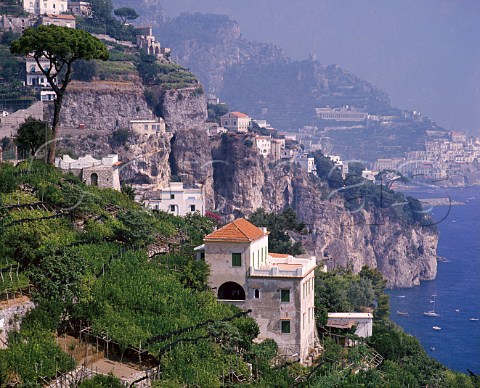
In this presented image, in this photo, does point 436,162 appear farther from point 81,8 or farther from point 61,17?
point 61,17

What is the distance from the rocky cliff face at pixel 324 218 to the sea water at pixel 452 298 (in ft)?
10.7

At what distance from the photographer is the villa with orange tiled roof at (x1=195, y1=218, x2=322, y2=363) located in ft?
86.0

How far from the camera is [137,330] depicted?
76.2 ft

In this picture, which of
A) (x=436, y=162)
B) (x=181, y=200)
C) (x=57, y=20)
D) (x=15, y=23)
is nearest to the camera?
(x=181, y=200)

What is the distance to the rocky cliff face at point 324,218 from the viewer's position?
9069 cm

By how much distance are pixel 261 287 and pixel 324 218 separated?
80404mm

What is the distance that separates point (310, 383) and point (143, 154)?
53.4m

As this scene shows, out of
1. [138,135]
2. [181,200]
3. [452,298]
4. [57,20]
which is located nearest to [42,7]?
[57,20]

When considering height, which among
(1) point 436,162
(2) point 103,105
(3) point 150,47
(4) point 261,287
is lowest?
(1) point 436,162

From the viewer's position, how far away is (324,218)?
106 m

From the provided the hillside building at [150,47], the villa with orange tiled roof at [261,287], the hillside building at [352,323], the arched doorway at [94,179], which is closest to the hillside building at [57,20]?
the hillside building at [150,47]

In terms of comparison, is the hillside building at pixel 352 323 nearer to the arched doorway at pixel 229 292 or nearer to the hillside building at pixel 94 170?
the arched doorway at pixel 229 292

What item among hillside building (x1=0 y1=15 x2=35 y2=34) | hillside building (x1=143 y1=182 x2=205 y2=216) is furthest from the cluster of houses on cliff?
hillside building (x1=143 y1=182 x2=205 y2=216)

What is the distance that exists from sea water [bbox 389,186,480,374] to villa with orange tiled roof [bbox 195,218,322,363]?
3335 centimetres
